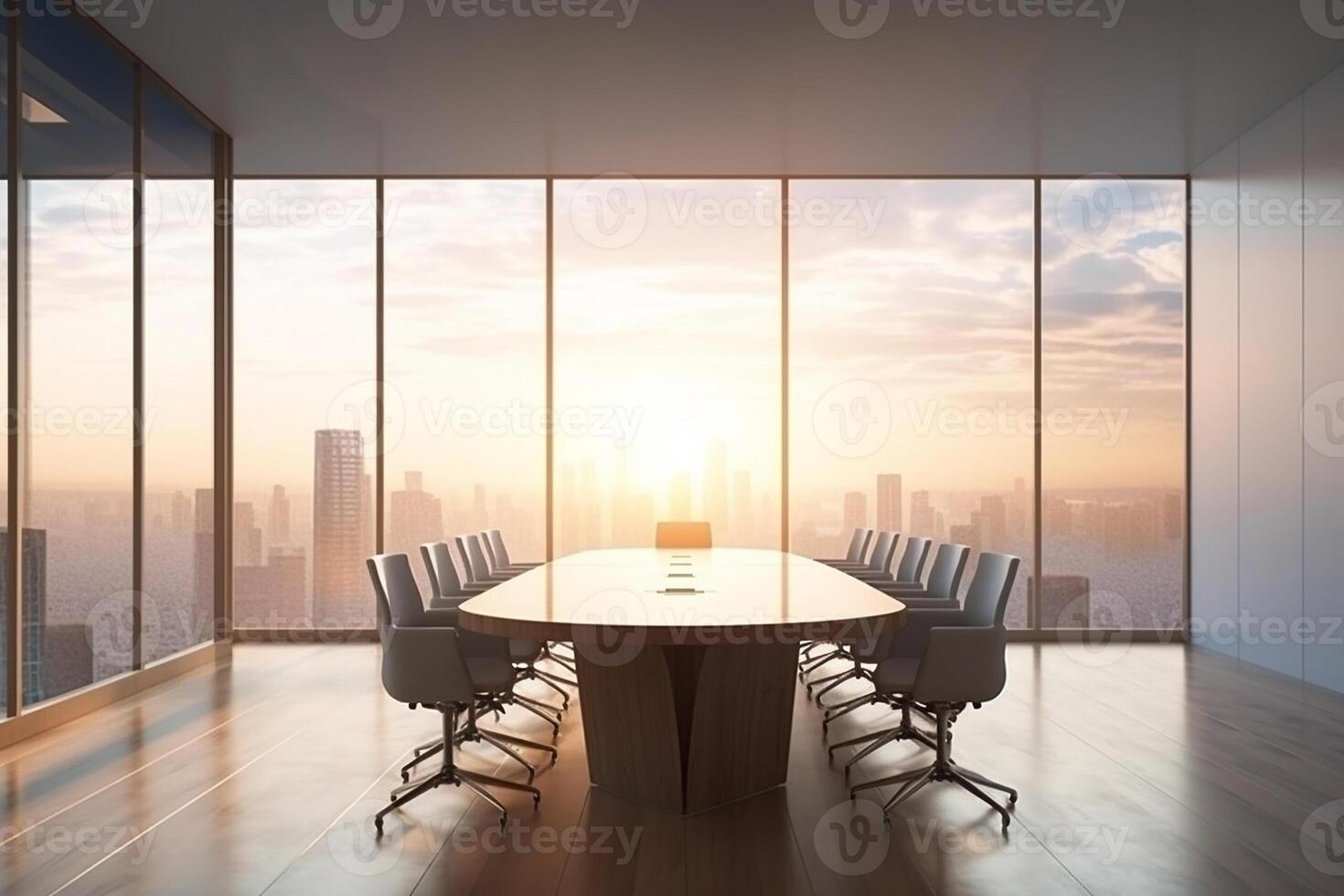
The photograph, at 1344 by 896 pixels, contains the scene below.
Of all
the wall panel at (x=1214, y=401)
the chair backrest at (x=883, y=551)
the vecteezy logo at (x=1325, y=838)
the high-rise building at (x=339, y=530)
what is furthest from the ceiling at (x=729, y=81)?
the vecteezy logo at (x=1325, y=838)

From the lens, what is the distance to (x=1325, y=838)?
3.75m

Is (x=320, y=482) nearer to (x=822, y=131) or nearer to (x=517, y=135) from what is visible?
(x=517, y=135)

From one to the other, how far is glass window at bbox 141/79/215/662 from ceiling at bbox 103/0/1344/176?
1.49ft

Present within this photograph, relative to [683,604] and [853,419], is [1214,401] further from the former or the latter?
[683,604]

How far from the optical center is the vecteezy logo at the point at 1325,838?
349 cm

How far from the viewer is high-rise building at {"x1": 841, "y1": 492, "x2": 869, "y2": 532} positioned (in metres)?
8.84

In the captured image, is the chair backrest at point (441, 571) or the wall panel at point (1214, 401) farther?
the wall panel at point (1214, 401)

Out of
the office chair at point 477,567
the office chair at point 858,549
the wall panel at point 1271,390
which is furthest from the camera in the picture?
the office chair at point 858,549

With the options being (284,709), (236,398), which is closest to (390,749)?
(284,709)

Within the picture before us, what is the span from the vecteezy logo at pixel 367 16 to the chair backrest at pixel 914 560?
399cm

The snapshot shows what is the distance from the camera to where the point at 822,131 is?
25.0ft

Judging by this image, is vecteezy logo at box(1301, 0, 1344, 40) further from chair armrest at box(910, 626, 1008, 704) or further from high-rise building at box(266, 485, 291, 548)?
high-rise building at box(266, 485, 291, 548)

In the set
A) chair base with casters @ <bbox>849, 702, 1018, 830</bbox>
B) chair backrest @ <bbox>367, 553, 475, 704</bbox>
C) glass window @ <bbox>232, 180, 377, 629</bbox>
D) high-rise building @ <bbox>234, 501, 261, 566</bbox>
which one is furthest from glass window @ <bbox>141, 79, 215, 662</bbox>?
chair base with casters @ <bbox>849, 702, 1018, 830</bbox>

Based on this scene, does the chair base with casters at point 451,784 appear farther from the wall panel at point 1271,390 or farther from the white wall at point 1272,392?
the wall panel at point 1271,390
